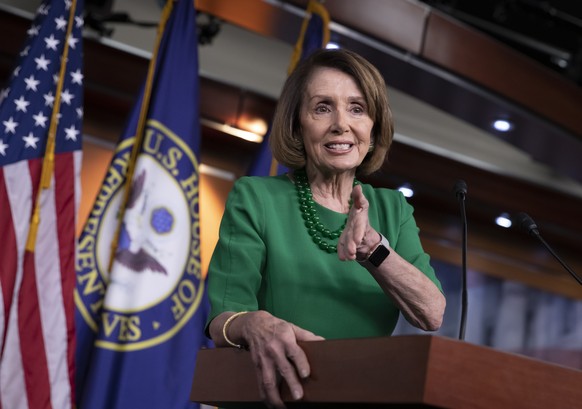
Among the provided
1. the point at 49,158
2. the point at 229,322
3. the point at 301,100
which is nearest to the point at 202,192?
the point at 49,158

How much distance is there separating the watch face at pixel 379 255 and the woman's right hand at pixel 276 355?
0.19 metres

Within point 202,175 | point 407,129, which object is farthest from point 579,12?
point 202,175

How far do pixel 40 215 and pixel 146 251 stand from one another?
1.45 feet

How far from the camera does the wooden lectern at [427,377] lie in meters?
1.17

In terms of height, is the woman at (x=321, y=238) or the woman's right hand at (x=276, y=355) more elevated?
the woman at (x=321, y=238)

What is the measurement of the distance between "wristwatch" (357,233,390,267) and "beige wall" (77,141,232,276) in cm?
376

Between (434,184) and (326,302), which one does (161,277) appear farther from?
(434,184)

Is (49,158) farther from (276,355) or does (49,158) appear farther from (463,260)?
(276,355)

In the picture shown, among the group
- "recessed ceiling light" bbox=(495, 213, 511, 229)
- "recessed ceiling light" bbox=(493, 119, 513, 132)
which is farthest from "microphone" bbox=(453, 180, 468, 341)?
"recessed ceiling light" bbox=(495, 213, 511, 229)

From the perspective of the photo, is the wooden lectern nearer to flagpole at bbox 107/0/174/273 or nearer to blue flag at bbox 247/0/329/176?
flagpole at bbox 107/0/174/273

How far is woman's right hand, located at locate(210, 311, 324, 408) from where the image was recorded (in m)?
1.32

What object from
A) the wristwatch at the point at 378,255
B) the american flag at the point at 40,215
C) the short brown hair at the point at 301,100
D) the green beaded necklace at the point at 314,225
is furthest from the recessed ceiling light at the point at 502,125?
the wristwatch at the point at 378,255

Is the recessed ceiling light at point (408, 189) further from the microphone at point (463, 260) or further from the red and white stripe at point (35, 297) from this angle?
the microphone at point (463, 260)

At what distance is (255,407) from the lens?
4.72 ft
